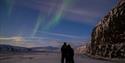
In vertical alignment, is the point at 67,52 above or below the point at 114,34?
below

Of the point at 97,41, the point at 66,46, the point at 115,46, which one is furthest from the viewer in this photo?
the point at 97,41

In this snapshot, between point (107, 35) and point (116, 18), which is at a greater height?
point (116, 18)

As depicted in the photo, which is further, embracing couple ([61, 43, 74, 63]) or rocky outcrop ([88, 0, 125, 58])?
rocky outcrop ([88, 0, 125, 58])

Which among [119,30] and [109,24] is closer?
[119,30]

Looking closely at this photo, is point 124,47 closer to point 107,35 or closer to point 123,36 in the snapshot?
point 123,36

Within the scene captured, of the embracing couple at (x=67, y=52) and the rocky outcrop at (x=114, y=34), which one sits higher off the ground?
the rocky outcrop at (x=114, y=34)

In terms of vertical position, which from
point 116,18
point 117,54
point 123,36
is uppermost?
point 116,18

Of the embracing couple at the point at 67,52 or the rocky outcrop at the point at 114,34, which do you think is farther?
the rocky outcrop at the point at 114,34

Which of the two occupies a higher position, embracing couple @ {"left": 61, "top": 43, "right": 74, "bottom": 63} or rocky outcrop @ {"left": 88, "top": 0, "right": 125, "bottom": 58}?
rocky outcrop @ {"left": 88, "top": 0, "right": 125, "bottom": 58}

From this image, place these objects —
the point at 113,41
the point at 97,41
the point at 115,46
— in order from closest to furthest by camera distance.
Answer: the point at 115,46 → the point at 113,41 → the point at 97,41

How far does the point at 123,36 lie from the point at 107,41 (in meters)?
8.16

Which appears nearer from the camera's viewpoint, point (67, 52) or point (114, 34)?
point (67, 52)

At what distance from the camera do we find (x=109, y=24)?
75.2 meters

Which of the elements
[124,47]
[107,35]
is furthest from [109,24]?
[124,47]
